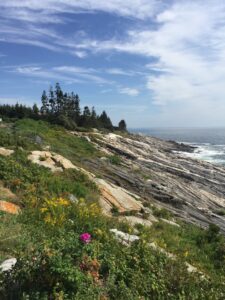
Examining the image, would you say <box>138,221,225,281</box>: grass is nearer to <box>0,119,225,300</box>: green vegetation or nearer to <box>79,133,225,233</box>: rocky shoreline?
<box>0,119,225,300</box>: green vegetation

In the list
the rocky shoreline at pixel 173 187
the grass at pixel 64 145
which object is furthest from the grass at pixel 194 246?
the grass at pixel 64 145

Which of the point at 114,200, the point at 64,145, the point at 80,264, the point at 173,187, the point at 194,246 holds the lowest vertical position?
the point at 173,187

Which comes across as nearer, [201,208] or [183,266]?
[183,266]

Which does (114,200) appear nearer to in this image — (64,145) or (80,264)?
(80,264)

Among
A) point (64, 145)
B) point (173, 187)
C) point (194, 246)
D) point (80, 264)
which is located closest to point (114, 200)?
point (194, 246)

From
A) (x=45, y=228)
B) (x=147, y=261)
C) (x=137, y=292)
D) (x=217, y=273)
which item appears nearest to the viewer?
(x=137, y=292)

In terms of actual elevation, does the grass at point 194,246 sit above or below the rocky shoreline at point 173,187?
above

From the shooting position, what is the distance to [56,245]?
7.23 metres

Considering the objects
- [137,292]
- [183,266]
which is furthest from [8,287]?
[183,266]

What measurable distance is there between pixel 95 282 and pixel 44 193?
8.27 metres

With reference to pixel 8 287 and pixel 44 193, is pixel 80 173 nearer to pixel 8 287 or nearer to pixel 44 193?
pixel 44 193

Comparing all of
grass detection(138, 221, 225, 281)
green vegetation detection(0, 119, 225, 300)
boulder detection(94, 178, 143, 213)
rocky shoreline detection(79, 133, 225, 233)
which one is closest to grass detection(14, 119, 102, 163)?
rocky shoreline detection(79, 133, 225, 233)

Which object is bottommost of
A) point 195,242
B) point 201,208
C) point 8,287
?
point 201,208

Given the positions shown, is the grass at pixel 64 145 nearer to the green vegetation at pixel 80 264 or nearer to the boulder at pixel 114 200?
the boulder at pixel 114 200
